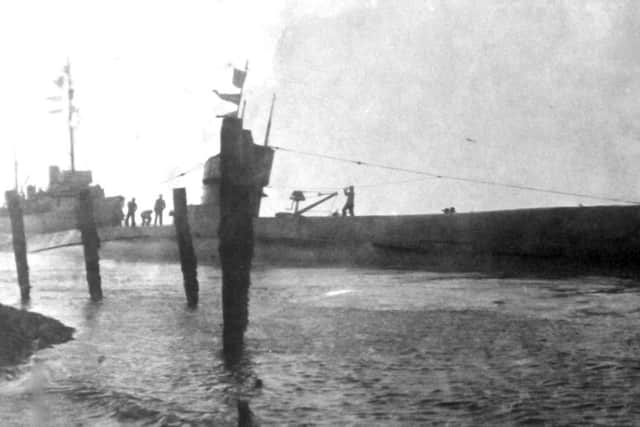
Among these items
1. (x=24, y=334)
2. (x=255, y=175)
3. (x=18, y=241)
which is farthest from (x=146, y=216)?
(x=24, y=334)

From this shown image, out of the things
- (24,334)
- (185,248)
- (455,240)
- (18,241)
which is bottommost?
(24,334)

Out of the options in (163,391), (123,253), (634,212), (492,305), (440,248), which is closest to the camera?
(163,391)

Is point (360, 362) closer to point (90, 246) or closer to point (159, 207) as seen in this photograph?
point (90, 246)

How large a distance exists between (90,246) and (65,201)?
31217mm

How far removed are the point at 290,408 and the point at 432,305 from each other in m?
8.07

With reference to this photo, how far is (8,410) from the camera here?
284 inches

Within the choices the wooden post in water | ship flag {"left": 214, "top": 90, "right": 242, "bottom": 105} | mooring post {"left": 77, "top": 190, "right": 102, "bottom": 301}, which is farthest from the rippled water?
ship flag {"left": 214, "top": 90, "right": 242, "bottom": 105}

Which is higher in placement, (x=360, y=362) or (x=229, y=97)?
(x=229, y=97)

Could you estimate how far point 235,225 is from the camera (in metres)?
10.7

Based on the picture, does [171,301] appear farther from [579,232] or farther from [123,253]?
[123,253]

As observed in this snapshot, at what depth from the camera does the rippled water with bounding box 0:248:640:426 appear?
→ 7020 mm

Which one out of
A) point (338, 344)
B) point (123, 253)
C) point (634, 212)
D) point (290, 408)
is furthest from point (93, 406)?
point (123, 253)

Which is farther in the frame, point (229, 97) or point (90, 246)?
point (229, 97)

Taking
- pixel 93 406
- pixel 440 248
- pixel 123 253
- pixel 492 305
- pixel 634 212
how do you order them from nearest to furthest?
1. pixel 93 406
2. pixel 492 305
3. pixel 634 212
4. pixel 440 248
5. pixel 123 253
